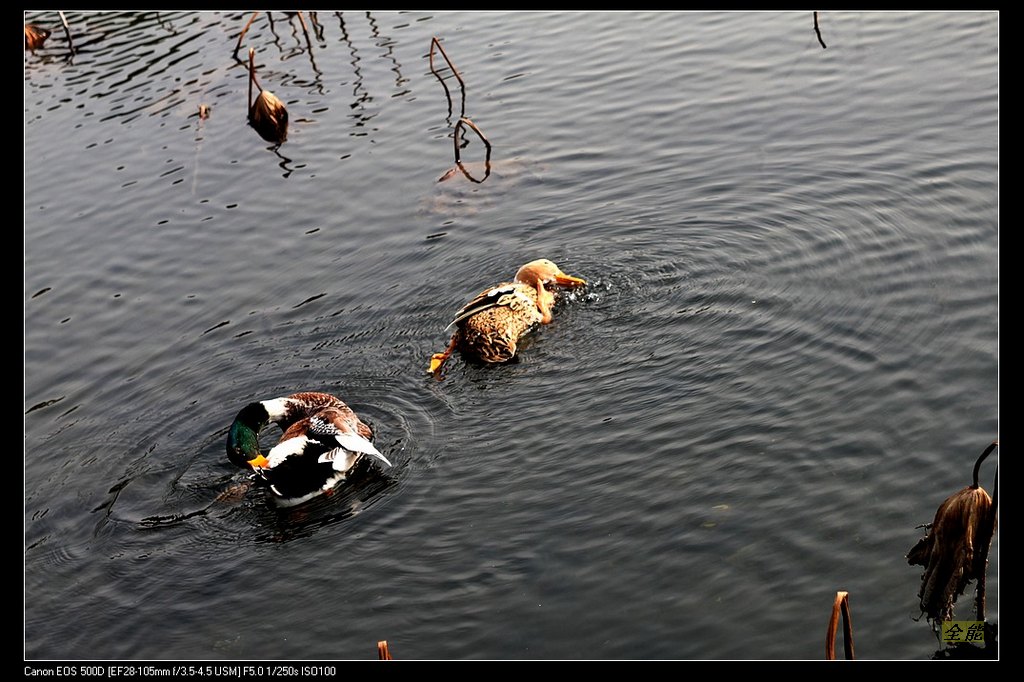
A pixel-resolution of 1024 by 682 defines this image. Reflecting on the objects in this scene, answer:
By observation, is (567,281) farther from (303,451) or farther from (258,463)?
(258,463)

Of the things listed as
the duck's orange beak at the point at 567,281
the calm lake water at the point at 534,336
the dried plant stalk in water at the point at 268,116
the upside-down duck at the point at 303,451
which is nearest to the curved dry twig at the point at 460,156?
the calm lake water at the point at 534,336

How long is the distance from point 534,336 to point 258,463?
10.6 feet

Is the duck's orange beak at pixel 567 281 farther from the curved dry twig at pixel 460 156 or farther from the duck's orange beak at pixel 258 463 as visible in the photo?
the duck's orange beak at pixel 258 463

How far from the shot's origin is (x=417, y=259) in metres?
13.1

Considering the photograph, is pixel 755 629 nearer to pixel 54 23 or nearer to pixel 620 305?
pixel 620 305

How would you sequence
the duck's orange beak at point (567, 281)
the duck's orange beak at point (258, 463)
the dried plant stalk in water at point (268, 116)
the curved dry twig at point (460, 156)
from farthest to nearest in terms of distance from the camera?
the dried plant stalk in water at point (268, 116), the curved dry twig at point (460, 156), the duck's orange beak at point (567, 281), the duck's orange beak at point (258, 463)

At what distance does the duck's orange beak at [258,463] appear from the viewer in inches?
373

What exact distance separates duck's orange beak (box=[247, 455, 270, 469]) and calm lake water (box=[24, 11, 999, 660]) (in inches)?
13.1

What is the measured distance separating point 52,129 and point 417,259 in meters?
8.28

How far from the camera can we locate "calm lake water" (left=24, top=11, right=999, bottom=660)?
7.96 meters

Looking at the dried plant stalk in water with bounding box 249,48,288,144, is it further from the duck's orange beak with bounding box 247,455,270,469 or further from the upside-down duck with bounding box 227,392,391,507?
the duck's orange beak with bounding box 247,455,270,469

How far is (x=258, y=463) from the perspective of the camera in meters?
9.52

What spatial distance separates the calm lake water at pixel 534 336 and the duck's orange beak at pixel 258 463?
13.1 inches

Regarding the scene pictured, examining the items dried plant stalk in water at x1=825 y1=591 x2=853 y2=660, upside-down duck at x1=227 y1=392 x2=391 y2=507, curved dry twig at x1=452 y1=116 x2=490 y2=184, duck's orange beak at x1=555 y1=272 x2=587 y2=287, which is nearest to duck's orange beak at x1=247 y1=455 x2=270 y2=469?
upside-down duck at x1=227 y1=392 x2=391 y2=507
